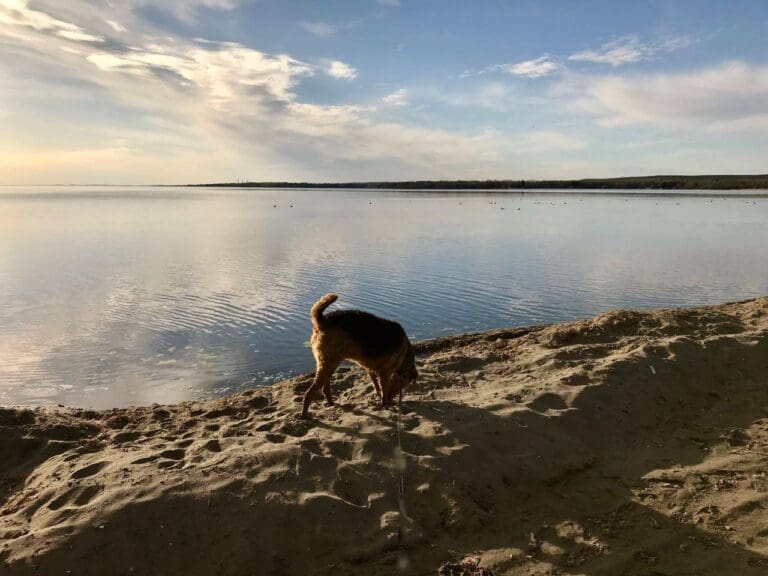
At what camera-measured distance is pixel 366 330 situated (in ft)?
22.3

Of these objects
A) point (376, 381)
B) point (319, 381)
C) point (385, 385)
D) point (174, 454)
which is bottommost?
point (174, 454)

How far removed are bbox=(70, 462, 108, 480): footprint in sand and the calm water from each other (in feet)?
11.7

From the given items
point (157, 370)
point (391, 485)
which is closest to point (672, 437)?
point (391, 485)

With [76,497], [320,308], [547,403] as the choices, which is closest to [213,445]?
[76,497]

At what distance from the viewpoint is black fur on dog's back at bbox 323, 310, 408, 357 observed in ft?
21.9

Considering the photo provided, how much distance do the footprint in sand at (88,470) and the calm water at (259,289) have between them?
355 centimetres

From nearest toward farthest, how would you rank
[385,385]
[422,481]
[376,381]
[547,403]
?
[422,481] < [547,403] < [385,385] < [376,381]

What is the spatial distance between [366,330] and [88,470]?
3.71 metres

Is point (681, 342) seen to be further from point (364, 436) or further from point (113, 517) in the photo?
point (113, 517)

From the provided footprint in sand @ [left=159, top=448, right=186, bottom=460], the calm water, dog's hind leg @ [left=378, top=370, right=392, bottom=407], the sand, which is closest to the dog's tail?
dog's hind leg @ [left=378, top=370, right=392, bottom=407]

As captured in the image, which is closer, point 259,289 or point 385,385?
point 385,385

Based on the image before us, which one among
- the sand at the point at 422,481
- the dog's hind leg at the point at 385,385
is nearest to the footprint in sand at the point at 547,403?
the sand at the point at 422,481

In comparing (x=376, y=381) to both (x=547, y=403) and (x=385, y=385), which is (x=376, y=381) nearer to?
(x=385, y=385)

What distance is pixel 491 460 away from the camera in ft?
18.1
